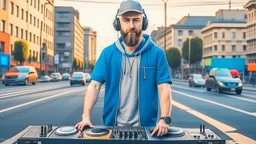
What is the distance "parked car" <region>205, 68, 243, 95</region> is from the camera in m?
26.2

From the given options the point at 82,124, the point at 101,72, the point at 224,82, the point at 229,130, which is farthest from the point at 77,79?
the point at 82,124

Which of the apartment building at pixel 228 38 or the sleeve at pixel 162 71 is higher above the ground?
the apartment building at pixel 228 38

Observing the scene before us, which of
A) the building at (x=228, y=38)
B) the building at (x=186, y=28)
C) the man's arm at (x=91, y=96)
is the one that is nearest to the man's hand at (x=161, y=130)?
the man's arm at (x=91, y=96)

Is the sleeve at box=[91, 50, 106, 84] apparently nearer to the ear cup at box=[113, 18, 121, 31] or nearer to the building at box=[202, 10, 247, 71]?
the ear cup at box=[113, 18, 121, 31]

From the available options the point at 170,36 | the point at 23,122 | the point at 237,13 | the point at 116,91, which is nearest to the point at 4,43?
the point at 23,122

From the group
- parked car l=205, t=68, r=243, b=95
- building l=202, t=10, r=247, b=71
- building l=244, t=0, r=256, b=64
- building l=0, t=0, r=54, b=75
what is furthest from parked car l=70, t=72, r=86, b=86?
building l=202, t=10, r=247, b=71

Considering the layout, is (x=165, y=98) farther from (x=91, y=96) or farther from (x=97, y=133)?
(x=97, y=133)

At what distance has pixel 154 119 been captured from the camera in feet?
10.7

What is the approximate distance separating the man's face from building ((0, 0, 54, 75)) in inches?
2131

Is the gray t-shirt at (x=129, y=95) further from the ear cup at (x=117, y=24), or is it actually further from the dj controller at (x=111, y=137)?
the dj controller at (x=111, y=137)

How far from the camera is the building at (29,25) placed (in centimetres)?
5709

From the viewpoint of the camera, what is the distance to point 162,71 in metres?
3.17

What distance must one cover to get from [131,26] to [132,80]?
43 centimetres

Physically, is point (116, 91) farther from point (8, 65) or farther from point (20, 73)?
point (8, 65)
